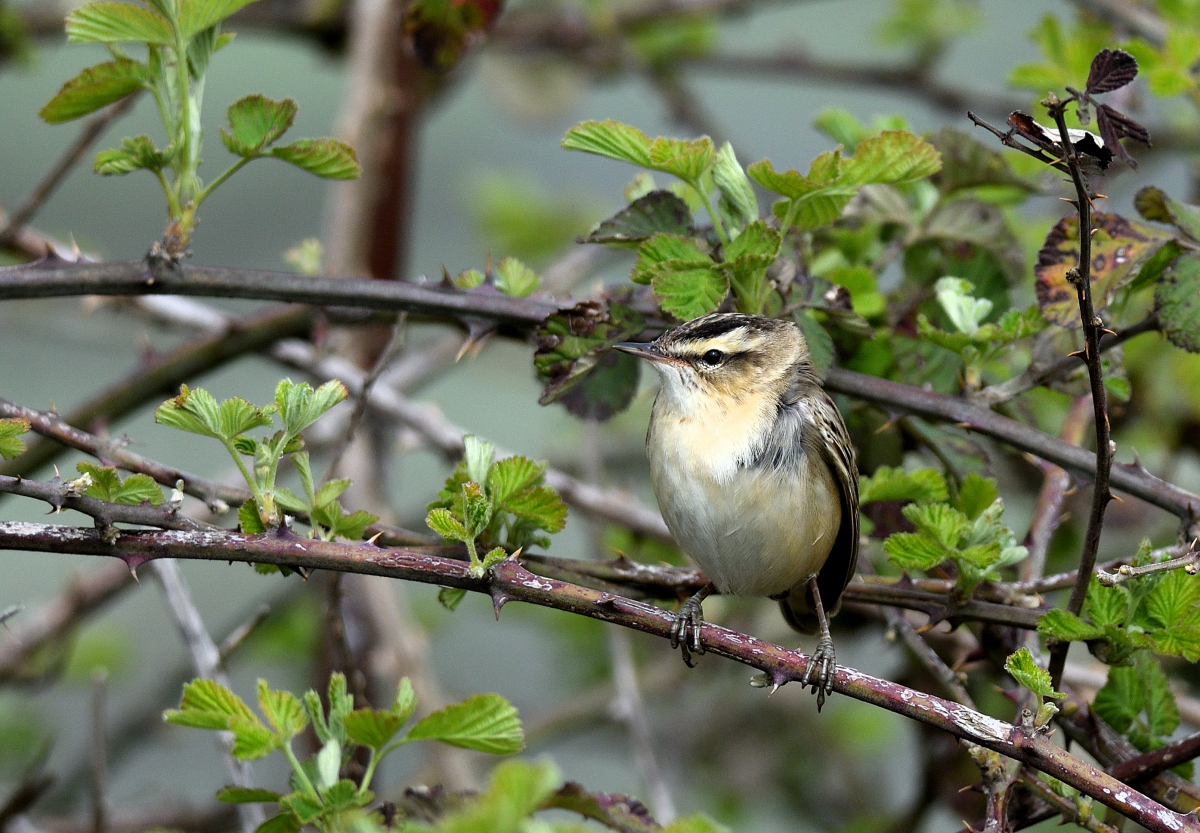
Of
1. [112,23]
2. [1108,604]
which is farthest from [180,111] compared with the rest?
[1108,604]

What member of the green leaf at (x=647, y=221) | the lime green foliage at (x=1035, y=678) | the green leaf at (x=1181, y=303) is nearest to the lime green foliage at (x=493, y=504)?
the green leaf at (x=647, y=221)

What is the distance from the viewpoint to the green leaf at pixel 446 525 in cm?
205

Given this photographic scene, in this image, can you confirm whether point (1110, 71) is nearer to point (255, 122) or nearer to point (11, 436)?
point (255, 122)

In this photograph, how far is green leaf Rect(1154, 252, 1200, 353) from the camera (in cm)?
239

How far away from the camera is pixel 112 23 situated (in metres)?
2.17

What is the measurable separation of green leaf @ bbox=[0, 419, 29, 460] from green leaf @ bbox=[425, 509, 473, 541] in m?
0.68

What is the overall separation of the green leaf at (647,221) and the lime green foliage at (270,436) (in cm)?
76

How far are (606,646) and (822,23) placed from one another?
606cm

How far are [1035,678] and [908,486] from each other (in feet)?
2.45

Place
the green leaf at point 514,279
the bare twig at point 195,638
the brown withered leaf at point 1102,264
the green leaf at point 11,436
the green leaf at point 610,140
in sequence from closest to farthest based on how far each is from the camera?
the green leaf at point 11,436
the green leaf at point 610,140
the brown withered leaf at point 1102,264
the green leaf at point 514,279
the bare twig at point 195,638

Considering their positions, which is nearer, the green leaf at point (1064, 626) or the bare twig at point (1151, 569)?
the bare twig at point (1151, 569)

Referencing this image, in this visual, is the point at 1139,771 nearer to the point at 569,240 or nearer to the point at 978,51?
the point at 569,240

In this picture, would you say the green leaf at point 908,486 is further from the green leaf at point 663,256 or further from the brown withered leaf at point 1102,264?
the green leaf at point 663,256

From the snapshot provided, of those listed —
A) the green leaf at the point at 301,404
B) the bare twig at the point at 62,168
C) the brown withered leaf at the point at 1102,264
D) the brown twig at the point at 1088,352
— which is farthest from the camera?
the bare twig at the point at 62,168
